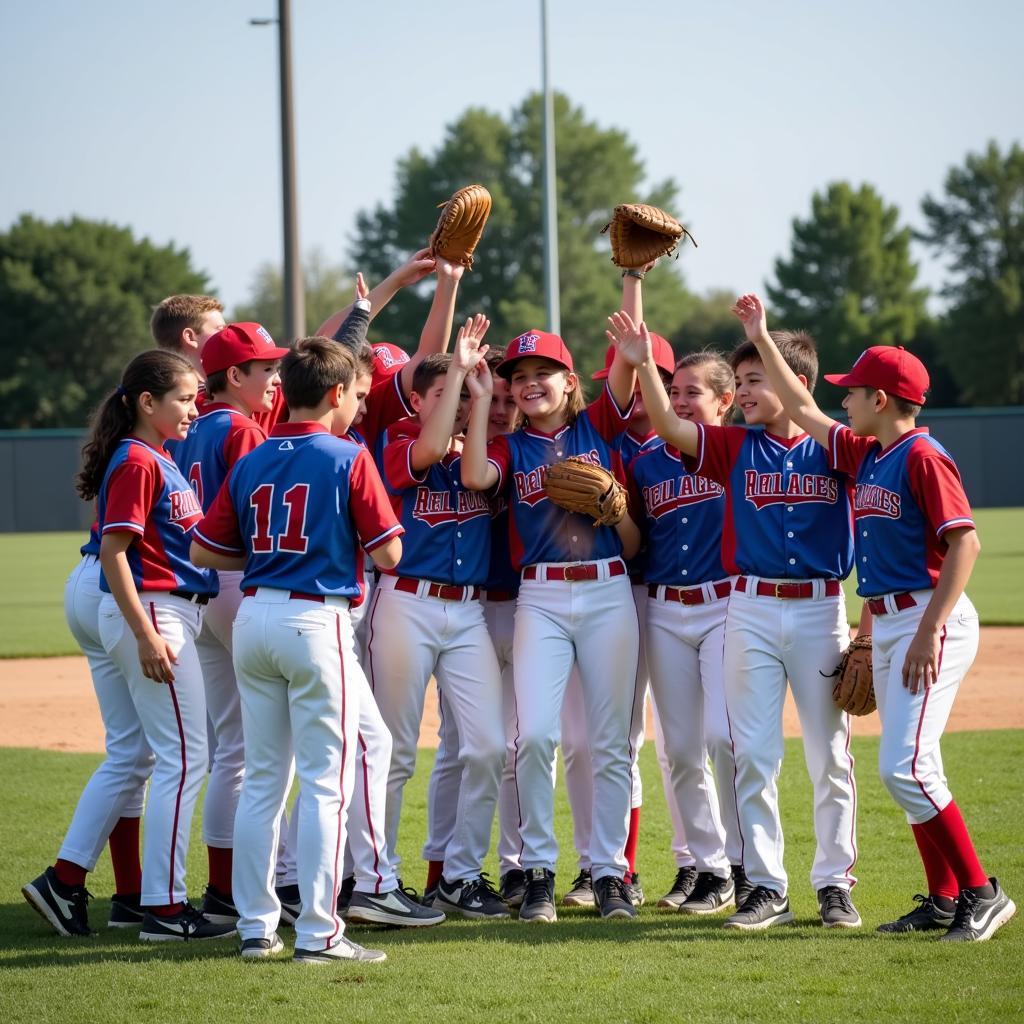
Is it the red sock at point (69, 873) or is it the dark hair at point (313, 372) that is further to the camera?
the red sock at point (69, 873)

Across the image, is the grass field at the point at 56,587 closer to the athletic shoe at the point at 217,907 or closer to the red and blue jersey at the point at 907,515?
the athletic shoe at the point at 217,907

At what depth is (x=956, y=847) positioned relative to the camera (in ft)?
12.1

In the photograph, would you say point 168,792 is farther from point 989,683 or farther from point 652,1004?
point 989,683

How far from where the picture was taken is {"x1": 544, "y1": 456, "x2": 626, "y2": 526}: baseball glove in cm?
394

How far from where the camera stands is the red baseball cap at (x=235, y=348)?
4164 millimetres

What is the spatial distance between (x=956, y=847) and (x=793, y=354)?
5.03 feet

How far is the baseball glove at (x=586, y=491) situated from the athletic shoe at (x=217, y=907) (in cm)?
153

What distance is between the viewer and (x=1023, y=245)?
49.8m

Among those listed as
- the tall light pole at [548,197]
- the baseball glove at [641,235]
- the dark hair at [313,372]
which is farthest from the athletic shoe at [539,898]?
the tall light pole at [548,197]

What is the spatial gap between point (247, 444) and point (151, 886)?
1.29m

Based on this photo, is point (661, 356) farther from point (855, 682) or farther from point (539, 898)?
point (539, 898)

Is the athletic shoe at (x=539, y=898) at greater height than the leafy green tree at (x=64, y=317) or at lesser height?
lesser

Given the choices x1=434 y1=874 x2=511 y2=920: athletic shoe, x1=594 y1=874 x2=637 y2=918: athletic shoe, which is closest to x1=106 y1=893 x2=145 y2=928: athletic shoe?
x1=434 y1=874 x2=511 y2=920: athletic shoe

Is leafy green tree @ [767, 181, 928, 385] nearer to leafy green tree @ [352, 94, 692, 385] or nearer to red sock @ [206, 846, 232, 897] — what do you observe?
leafy green tree @ [352, 94, 692, 385]
